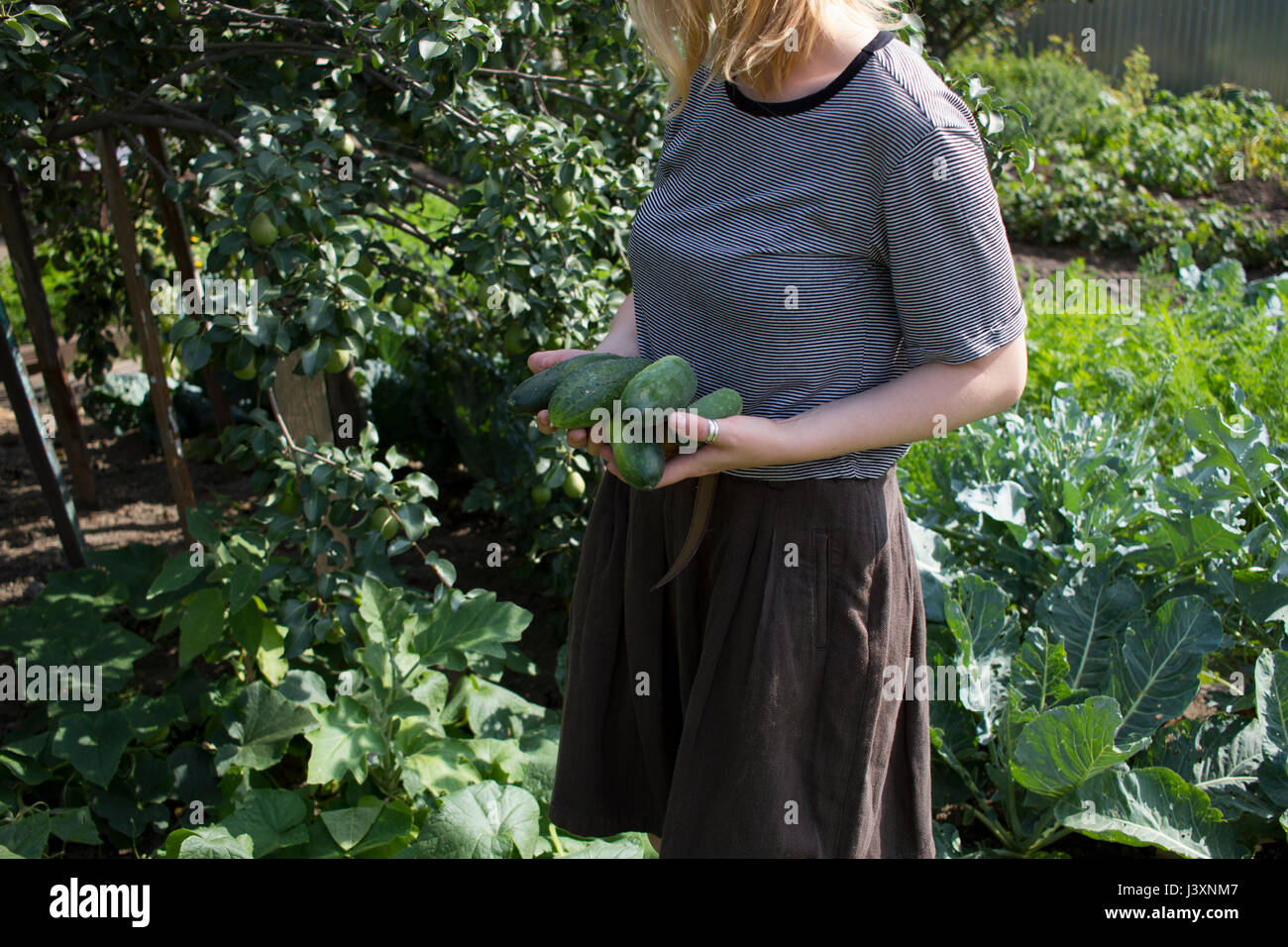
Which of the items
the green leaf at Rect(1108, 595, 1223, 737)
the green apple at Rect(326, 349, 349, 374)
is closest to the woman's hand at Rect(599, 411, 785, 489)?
the green apple at Rect(326, 349, 349, 374)

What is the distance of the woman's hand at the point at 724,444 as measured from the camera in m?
1.20

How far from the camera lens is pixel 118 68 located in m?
2.51

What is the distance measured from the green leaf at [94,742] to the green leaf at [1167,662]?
2.22 m

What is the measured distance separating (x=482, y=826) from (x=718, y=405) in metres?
1.17

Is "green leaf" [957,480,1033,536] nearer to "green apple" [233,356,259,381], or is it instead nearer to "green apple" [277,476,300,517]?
"green apple" [277,476,300,517]

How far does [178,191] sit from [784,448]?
1709 mm

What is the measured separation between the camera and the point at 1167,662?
2238 mm

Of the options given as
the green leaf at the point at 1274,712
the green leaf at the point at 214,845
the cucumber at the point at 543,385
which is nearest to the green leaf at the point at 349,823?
the green leaf at the point at 214,845

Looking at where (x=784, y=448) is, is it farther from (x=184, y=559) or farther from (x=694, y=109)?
(x=184, y=559)

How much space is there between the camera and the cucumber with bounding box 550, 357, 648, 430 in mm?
1414

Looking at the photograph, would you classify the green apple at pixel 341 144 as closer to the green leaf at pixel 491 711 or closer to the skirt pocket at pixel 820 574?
the green leaf at pixel 491 711

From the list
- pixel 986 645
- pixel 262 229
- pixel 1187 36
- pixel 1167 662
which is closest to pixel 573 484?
pixel 262 229
